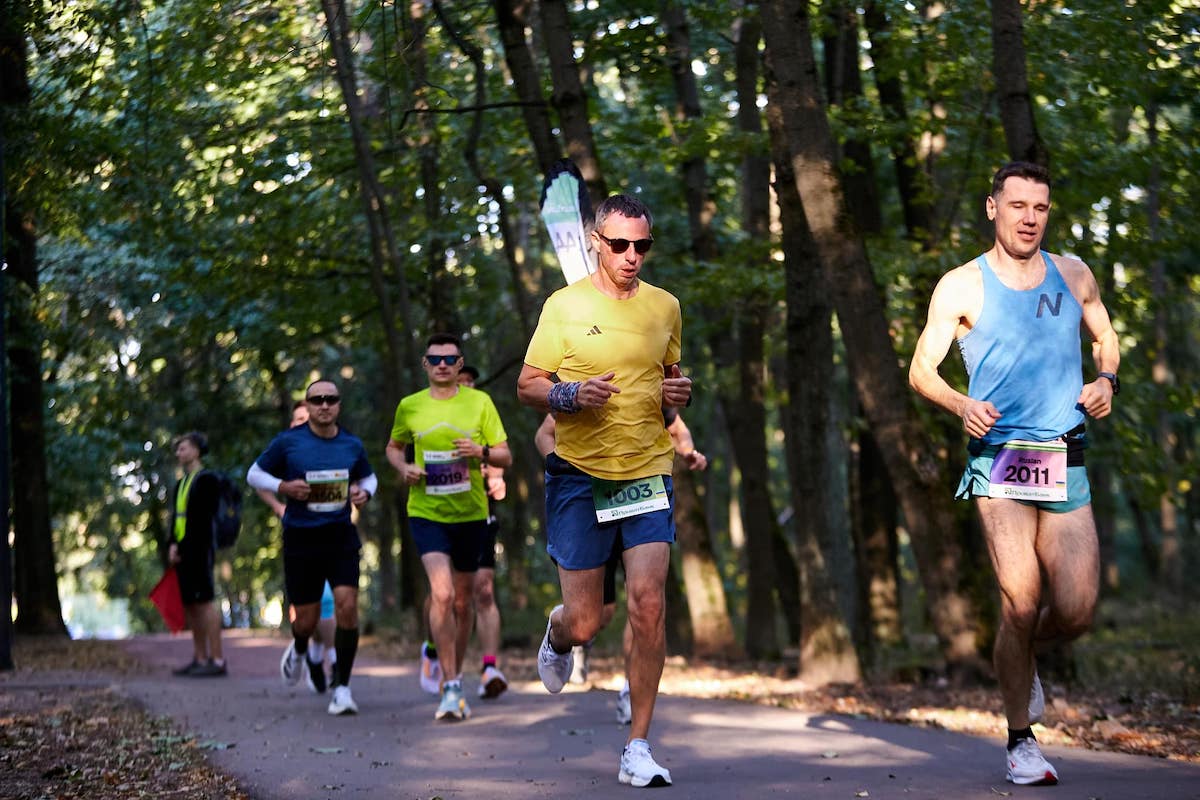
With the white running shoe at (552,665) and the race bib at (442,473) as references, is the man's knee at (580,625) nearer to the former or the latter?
the white running shoe at (552,665)

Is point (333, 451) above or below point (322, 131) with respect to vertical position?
below

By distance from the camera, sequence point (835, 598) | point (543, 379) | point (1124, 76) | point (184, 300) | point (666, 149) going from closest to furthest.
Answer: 1. point (543, 379)
2. point (835, 598)
3. point (1124, 76)
4. point (666, 149)
5. point (184, 300)

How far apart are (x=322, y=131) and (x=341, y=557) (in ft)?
32.1

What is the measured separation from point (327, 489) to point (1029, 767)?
627 centimetres

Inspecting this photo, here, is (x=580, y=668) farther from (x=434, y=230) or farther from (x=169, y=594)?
(x=434, y=230)

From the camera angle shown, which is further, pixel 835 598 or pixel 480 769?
pixel 835 598

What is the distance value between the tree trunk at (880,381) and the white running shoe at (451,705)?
146 inches

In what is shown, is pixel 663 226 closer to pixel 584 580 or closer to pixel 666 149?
pixel 666 149

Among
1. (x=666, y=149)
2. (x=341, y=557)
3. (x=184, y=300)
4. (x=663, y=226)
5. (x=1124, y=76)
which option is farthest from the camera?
(x=663, y=226)

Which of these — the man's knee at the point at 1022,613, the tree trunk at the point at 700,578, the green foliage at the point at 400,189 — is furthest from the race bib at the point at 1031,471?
the tree trunk at the point at 700,578

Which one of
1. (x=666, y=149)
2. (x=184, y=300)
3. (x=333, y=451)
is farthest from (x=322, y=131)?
(x=333, y=451)

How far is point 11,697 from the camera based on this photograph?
12.2 metres

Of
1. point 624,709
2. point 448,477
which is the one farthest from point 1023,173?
point 448,477

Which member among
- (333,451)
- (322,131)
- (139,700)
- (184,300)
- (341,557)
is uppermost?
(322,131)
